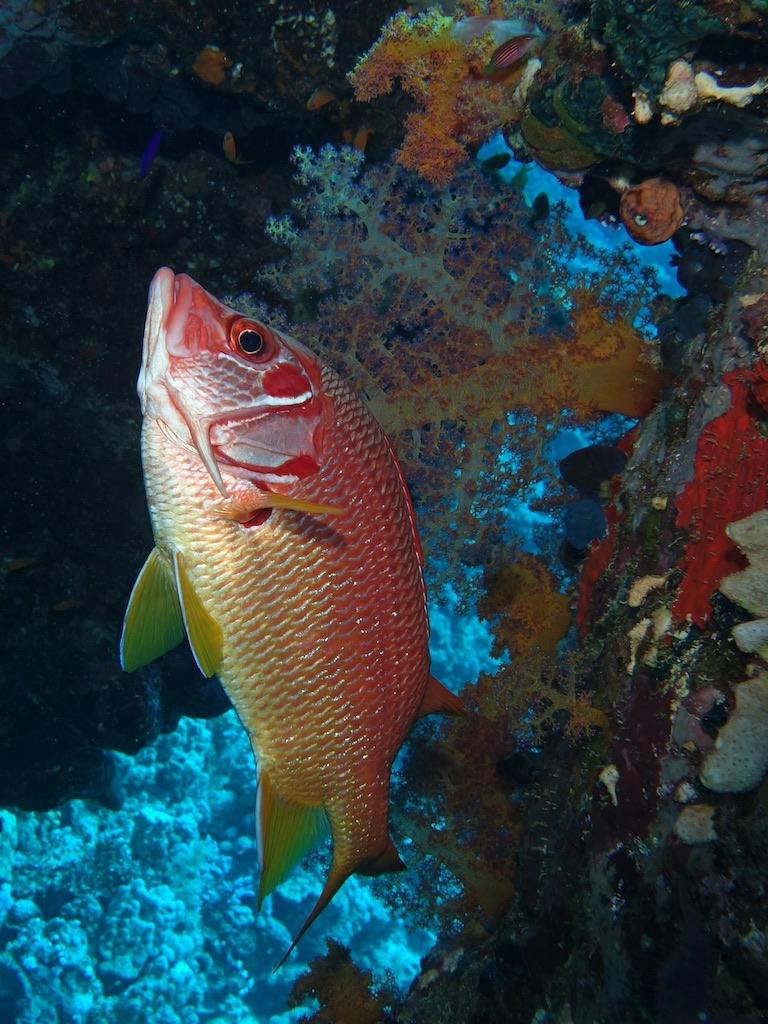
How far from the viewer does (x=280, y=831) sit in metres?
2.72

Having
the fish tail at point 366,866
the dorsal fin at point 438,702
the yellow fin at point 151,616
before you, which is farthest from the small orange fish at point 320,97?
the fish tail at point 366,866

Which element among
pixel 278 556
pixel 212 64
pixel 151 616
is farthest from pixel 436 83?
pixel 151 616

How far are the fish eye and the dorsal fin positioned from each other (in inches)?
62.4

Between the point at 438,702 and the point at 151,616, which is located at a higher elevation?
the point at 151,616

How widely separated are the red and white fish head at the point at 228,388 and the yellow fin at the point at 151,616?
545 millimetres

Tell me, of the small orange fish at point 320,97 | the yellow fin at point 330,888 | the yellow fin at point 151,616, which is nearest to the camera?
the yellow fin at point 151,616

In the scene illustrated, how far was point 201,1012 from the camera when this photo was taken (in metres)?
13.9

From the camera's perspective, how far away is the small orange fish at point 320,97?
4629mm

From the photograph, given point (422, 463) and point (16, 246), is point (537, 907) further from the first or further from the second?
point (16, 246)

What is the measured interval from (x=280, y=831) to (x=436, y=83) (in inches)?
169

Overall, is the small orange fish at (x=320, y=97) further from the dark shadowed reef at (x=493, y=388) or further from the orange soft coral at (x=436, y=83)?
the orange soft coral at (x=436, y=83)

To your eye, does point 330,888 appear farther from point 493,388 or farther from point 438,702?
point 493,388

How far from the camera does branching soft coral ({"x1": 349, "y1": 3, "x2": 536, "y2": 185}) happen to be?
3.87 metres

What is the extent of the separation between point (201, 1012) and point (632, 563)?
16069 mm
